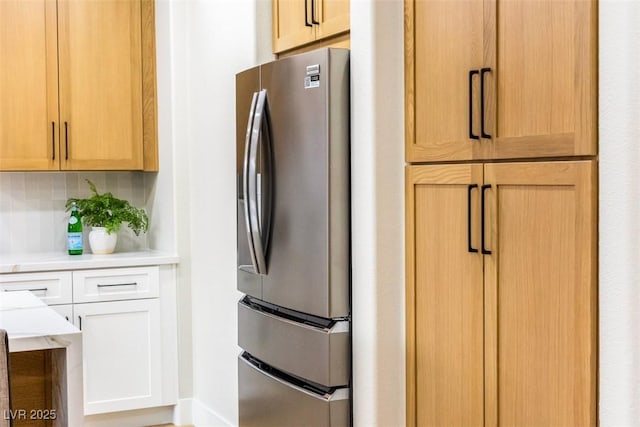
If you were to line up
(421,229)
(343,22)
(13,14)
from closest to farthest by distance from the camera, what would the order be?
(421,229) < (343,22) < (13,14)

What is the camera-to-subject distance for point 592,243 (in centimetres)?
177

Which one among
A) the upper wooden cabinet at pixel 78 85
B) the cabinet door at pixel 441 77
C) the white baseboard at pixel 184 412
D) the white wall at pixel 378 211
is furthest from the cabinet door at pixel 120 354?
the cabinet door at pixel 441 77

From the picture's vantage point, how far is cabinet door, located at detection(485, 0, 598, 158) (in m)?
1.78

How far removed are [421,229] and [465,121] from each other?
1.22 feet

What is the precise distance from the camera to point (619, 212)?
1705 millimetres

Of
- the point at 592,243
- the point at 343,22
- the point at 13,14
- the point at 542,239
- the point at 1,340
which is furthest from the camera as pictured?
the point at 13,14

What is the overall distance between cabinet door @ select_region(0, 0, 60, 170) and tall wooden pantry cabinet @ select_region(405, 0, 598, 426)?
2202mm

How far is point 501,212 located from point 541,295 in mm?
246

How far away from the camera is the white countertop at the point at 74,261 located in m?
3.59

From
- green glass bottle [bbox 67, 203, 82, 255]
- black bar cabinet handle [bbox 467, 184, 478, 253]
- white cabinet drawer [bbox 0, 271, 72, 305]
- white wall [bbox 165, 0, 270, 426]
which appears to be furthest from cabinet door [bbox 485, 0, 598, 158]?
green glass bottle [bbox 67, 203, 82, 255]

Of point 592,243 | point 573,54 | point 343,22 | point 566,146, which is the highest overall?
point 343,22

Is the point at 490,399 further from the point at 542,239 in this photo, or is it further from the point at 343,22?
the point at 343,22

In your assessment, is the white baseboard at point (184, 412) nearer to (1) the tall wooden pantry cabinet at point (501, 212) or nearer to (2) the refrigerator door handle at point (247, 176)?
(2) the refrigerator door handle at point (247, 176)

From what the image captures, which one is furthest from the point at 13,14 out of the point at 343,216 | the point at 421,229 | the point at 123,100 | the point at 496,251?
the point at 496,251
